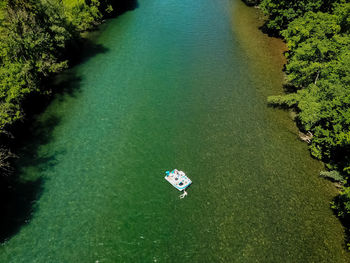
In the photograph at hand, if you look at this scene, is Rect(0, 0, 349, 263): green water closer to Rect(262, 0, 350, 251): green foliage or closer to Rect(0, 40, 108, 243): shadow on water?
Rect(0, 40, 108, 243): shadow on water

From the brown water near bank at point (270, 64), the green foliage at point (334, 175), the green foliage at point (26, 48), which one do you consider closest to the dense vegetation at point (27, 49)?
the green foliage at point (26, 48)

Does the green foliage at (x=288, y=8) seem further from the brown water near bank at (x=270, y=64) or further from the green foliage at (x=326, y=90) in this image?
the green foliage at (x=326, y=90)

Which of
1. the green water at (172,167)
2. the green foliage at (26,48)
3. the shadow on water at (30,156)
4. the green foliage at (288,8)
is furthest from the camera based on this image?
the green foliage at (288,8)

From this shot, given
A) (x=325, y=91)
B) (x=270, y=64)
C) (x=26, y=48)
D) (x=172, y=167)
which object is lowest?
(x=172, y=167)

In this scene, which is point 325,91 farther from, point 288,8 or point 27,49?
point 27,49

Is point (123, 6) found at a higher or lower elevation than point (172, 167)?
higher

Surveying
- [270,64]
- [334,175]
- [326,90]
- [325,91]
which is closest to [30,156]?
[334,175]
